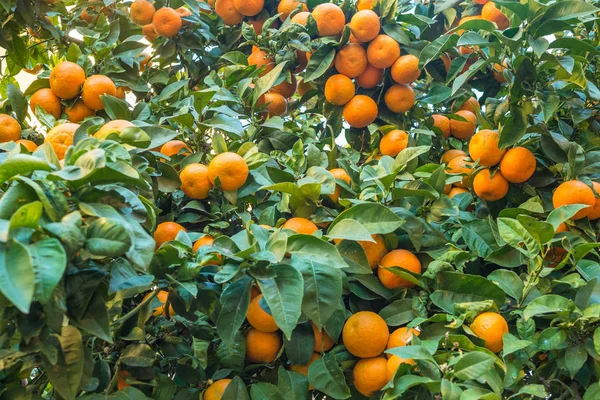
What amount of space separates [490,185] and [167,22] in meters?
1.17

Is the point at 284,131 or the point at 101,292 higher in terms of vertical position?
the point at 101,292

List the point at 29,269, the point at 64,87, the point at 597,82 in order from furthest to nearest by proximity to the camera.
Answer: the point at 597,82, the point at 64,87, the point at 29,269

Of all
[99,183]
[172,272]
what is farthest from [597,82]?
[99,183]

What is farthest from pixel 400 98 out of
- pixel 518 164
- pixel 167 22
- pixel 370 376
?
pixel 370 376

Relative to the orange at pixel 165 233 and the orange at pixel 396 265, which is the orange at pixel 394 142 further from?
the orange at pixel 165 233

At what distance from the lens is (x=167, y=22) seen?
2074mm

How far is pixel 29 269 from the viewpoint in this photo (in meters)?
0.75

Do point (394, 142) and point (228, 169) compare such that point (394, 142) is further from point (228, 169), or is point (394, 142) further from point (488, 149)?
point (228, 169)

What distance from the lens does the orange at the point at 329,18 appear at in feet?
6.16

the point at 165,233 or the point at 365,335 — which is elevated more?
the point at 165,233

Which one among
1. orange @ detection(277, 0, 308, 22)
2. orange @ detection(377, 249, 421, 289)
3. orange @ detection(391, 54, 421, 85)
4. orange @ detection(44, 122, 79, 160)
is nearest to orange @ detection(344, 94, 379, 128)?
orange @ detection(391, 54, 421, 85)

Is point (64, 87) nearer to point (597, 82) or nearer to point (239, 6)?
point (239, 6)

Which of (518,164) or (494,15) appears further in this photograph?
(494,15)

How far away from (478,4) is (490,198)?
74 centimetres
